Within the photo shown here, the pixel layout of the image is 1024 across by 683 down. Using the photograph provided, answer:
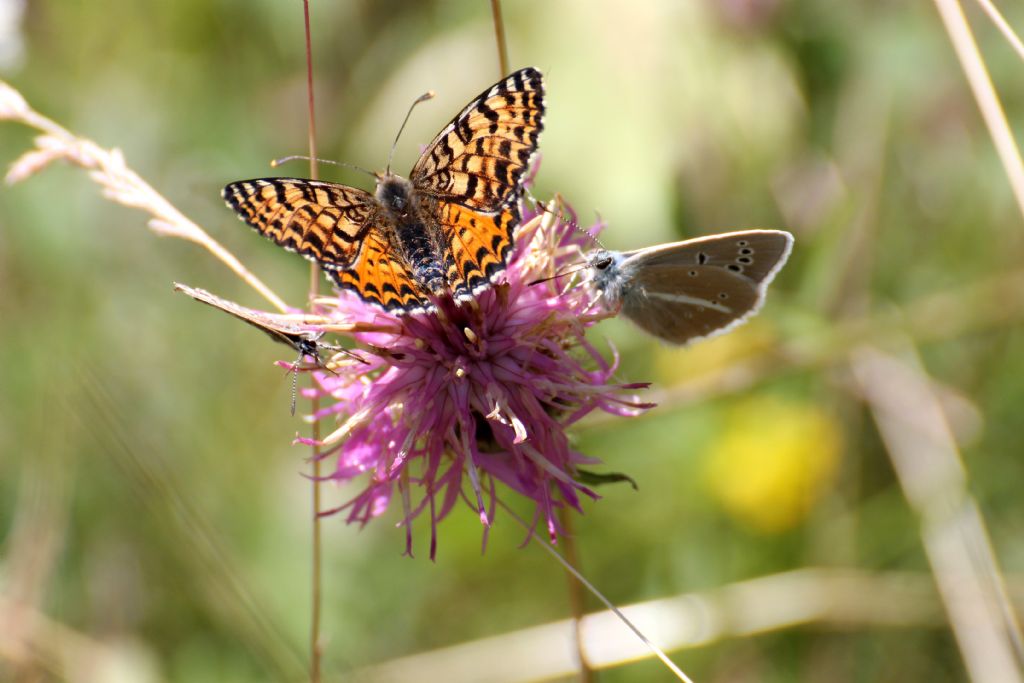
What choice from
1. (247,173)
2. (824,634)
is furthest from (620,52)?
(824,634)

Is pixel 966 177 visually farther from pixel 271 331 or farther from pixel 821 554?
pixel 271 331

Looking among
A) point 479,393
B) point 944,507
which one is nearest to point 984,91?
point 479,393

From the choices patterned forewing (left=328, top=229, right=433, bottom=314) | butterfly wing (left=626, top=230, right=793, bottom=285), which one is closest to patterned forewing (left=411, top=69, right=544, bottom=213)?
patterned forewing (left=328, top=229, right=433, bottom=314)

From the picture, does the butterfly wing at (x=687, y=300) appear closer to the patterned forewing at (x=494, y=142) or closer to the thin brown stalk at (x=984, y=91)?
the patterned forewing at (x=494, y=142)

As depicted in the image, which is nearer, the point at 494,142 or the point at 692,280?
the point at 494,142

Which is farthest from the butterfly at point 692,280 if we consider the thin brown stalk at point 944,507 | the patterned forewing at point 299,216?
the thin brown stalk at point 944,507

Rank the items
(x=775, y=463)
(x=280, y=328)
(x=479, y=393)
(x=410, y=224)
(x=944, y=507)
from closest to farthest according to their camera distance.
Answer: (x=280, y=328) < (x=479, y=393) < (x=410, y=224) < (x=944, y=507) < (x=775, y=463)

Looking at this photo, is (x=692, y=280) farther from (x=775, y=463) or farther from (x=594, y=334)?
(x=775, y=463)

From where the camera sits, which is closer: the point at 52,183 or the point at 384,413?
the point at 384,413
